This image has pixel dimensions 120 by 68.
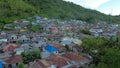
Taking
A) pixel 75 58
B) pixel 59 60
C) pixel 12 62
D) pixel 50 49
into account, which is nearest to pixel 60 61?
pixel 59 60

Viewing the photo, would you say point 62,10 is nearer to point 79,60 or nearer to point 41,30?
point 41,30

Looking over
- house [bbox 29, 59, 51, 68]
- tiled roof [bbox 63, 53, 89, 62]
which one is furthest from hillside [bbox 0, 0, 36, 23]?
house [bbox 29, 59, 51, 68]

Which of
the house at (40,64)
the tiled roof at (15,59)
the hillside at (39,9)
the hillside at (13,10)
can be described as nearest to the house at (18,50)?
the tiled roof at (15,59)

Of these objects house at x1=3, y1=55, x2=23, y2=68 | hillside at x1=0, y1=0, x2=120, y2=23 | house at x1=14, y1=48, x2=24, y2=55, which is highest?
hillside at x1=0, y1=0, x2=120, y2=23

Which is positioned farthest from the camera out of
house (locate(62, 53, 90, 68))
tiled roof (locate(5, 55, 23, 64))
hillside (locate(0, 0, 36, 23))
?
hillside (locate(0, 0, 36, 23))

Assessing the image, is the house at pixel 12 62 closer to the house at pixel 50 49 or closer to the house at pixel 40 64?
the house at pixel 40 64

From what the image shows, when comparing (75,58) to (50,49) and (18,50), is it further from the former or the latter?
(18,50)

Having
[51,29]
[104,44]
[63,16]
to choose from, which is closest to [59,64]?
[104,44]

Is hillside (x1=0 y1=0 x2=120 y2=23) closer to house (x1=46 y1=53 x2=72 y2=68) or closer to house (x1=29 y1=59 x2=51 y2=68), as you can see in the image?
house (x1=46 y1=53 x2=72 y2=68)
